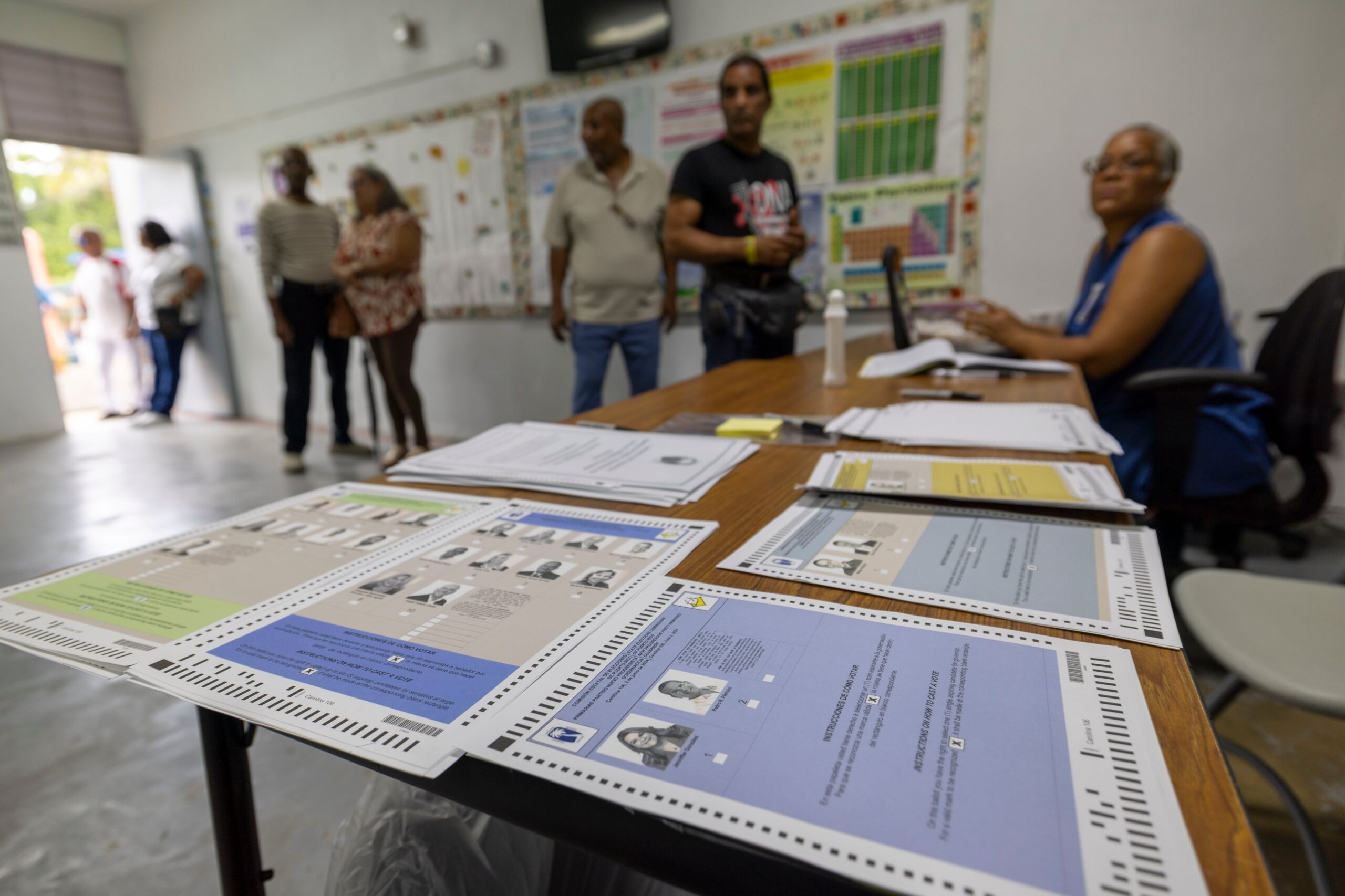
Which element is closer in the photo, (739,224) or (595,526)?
(595,526)

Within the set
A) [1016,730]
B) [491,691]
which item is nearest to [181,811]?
[491,691]

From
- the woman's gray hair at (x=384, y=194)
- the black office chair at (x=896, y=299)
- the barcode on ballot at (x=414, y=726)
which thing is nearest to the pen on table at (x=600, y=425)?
the barcode on ballot at (x=414, y=726)

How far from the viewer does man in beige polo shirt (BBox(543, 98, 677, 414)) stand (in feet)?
8.86

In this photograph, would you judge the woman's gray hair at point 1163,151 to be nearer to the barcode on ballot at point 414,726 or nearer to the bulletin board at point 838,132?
the bulletin board at point 838,132

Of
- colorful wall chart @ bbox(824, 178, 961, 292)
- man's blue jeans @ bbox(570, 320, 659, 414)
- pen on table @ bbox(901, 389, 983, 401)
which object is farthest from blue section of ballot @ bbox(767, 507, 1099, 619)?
colorful wall chart @ bbox(824, 178, 961, 292)

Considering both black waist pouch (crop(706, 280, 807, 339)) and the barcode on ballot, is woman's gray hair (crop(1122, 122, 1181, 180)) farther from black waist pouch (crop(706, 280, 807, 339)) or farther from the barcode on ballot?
the barcode on ballot

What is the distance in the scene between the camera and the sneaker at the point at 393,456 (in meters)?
3.45

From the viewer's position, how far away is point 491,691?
1.24 feet

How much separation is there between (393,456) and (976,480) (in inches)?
132

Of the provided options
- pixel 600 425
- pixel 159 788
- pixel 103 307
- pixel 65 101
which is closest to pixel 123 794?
pixel 159 788

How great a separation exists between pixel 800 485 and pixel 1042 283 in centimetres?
247

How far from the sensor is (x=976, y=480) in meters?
0.72

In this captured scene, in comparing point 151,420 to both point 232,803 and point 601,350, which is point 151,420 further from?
point 232,803

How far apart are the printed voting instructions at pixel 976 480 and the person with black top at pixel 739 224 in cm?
112
